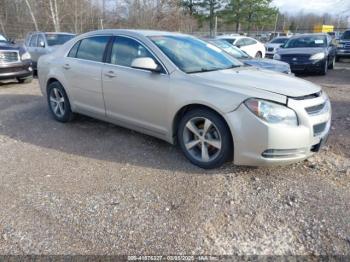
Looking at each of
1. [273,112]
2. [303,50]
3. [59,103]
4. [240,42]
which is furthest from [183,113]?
[240,42]

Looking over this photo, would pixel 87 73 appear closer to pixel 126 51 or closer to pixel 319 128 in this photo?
pixel 126 51

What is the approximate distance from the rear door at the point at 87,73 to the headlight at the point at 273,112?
2.37 m

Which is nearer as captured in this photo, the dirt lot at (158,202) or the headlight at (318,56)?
the dirt lot at (158,202)

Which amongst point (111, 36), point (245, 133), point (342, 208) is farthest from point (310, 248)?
point (111, 36)

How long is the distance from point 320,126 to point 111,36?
9.97 ft

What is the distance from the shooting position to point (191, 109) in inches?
153

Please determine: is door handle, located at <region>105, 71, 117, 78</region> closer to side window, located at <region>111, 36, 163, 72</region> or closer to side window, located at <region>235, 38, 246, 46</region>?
side window, located at <region>111, 36, 163, 72</region>

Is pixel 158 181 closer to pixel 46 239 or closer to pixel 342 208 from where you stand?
pixel 46 239

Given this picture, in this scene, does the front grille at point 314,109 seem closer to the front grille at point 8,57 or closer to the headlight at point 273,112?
the headlight at point 273,112

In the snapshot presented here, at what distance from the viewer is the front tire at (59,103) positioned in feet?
18.3

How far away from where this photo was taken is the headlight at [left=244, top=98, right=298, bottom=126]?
3.34 metres

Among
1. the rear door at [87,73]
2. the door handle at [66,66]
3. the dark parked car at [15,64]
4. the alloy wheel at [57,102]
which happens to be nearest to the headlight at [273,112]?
the rear door at [87,73]

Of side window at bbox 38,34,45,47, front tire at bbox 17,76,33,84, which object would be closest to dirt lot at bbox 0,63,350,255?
front tire at bbox 17,76,33,84

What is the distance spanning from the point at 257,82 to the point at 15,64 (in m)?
8.31
